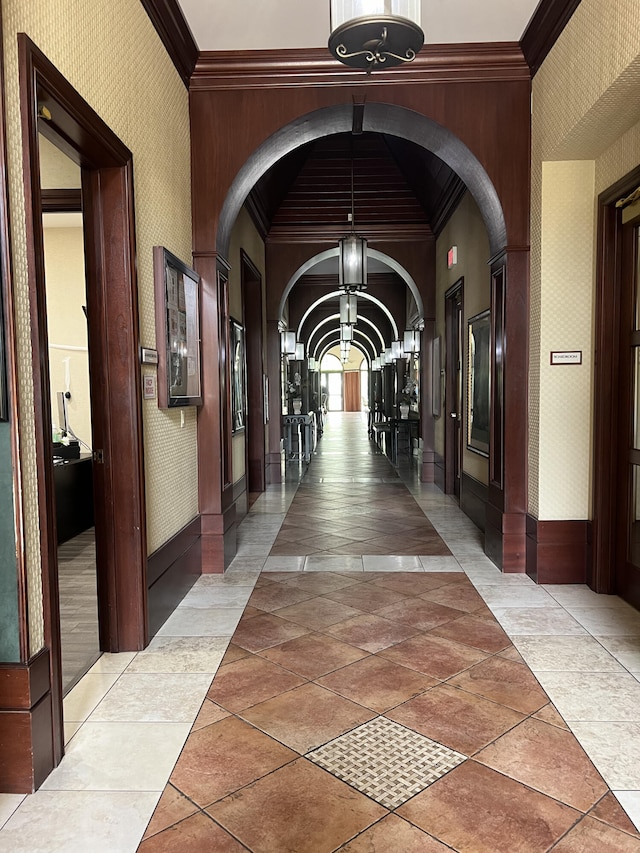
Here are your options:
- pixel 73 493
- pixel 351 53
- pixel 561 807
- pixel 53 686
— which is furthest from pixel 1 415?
pixel 73 493

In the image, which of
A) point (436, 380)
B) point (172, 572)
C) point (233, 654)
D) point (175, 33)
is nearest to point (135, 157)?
point (175, 33)

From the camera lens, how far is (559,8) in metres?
3.82

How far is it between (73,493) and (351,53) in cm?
510

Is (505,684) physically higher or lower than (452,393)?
lower

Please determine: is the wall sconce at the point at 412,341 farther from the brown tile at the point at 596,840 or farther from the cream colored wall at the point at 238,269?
the brown tile at the point at 596,840

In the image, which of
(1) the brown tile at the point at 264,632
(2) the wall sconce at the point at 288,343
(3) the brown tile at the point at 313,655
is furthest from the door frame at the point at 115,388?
(2) the wall sconce at the point at 288,343

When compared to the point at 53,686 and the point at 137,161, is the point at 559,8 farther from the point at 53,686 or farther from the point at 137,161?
the point at 53,686

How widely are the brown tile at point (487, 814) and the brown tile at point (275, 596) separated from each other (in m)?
1.99

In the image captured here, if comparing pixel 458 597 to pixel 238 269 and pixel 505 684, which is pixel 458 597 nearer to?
pixel 505 684

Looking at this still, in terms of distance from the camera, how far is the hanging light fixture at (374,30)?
7.65 ft

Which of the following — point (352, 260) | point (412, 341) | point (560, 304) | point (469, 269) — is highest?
point (352, 260)

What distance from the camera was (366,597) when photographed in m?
4.18

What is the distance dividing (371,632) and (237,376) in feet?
13.7

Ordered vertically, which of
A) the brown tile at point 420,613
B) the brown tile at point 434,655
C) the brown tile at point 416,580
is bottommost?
the brown tile at point 416,580
